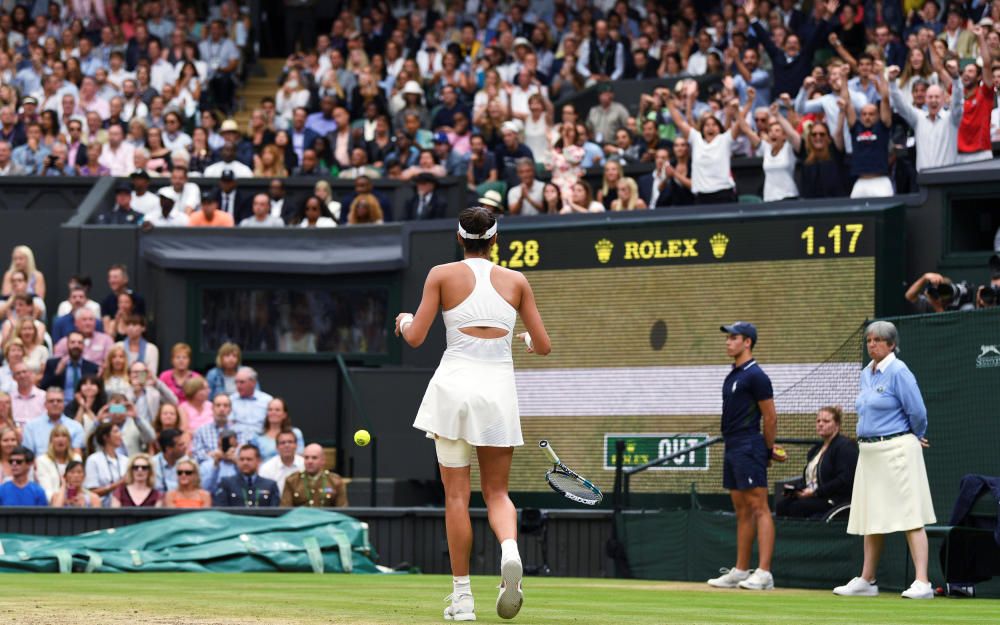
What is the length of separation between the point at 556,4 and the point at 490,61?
96.2 inches

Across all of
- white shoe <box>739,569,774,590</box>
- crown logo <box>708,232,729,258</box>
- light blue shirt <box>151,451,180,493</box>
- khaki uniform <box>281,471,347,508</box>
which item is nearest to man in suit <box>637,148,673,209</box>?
crown logo <box>708,232,729,258</box>

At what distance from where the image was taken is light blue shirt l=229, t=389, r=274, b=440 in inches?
741

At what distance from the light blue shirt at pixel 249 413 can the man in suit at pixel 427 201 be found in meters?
3.37

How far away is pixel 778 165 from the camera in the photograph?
18.4m

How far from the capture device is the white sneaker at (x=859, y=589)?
12.4 metres

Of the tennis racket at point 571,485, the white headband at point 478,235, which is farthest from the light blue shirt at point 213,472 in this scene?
the white headband at point 478,235

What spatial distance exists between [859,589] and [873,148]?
253 inches

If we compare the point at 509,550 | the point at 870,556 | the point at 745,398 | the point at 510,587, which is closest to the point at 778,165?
the point at 745,398

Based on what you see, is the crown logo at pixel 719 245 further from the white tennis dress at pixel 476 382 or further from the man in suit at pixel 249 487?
the white tennis dress at pixel 476 382

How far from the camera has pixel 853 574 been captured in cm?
1373

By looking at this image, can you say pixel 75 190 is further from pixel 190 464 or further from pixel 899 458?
pixel 899 458

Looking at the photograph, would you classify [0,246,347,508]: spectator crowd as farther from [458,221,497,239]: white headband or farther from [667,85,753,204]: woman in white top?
[458,221,497,239]: white headband

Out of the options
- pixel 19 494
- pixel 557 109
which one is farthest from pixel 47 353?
pixel 557 109

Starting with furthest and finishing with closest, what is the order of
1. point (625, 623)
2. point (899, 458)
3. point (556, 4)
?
point (556, 4) → point (899, 458) → point (625, 623)
